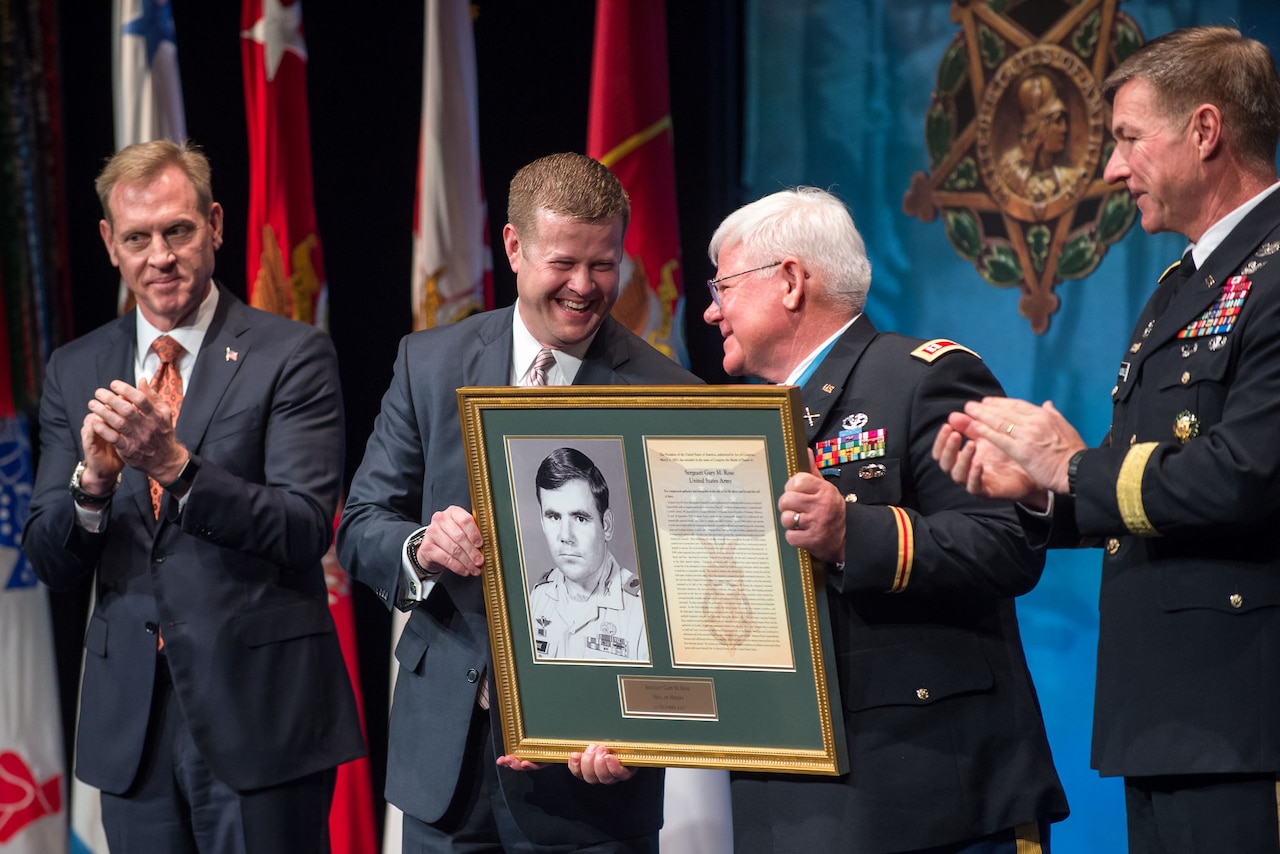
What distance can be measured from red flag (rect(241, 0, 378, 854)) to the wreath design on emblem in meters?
1.81

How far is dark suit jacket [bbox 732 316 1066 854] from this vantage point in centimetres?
205

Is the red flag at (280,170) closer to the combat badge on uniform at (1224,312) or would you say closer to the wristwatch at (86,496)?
the wristwatch at (86,496)

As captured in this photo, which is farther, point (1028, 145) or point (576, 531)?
point (1028, 145)

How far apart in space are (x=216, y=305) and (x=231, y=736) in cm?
94

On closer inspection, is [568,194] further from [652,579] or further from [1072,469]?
[1072,469]

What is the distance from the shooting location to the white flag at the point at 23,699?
379cm

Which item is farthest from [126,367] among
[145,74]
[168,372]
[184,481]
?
[145,74]

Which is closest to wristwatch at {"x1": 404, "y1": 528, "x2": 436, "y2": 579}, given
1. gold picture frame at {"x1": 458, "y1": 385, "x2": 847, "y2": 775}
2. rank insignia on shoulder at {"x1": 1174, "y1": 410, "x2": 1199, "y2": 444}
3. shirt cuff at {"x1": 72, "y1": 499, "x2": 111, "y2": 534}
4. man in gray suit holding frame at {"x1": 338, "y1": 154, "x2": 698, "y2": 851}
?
man in gray suit holding frame at {"x1": 338, "y1": 154, "x2": 698, "y2": 851}

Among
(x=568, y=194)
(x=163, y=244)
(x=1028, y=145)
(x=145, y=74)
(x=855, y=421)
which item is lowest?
(x=855, y=421)

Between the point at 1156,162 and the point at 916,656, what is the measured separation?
83 cm

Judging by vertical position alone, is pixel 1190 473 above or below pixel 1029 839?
above

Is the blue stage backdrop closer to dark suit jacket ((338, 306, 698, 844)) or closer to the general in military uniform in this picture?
dark suit jacket ((338, 306, 698, 844))

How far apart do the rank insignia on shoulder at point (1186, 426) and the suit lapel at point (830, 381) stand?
1.56 ft

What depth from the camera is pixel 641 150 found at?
4098mm
